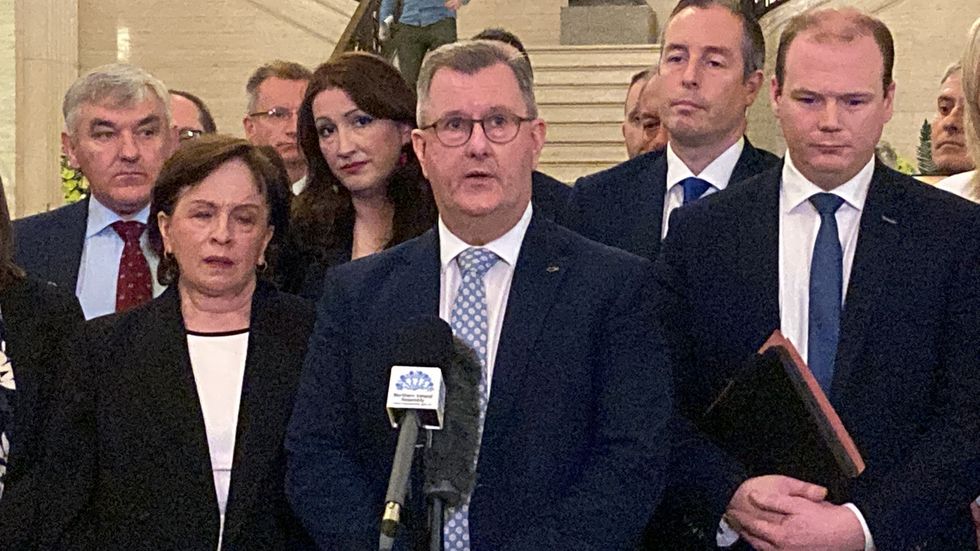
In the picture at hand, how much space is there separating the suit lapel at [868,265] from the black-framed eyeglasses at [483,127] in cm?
77

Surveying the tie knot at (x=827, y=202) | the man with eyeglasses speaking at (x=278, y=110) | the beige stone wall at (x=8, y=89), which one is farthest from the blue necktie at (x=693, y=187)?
the beige stone wall at (x=8, y=89)

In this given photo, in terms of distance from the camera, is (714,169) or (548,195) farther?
(548,195)

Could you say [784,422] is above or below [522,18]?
below

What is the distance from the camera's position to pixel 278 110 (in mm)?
5375

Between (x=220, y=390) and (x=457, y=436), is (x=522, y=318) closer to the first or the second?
(x=457, y=436)

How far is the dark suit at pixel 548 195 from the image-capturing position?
418 cm

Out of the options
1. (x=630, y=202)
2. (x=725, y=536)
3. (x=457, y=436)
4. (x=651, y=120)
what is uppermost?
(x=651, y=120)

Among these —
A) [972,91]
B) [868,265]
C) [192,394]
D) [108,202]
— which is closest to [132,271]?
[108,202]

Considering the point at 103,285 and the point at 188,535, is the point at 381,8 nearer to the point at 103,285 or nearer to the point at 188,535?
the point at 103,285

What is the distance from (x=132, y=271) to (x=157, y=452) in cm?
87

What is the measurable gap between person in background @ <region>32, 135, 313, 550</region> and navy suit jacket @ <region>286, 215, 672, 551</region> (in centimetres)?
31

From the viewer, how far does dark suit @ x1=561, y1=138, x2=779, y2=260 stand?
12.6 ft

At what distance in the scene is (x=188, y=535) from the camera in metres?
3.29

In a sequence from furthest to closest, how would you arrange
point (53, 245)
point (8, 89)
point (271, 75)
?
point (8, 89) → point (271, 75) → point (53, 245)
